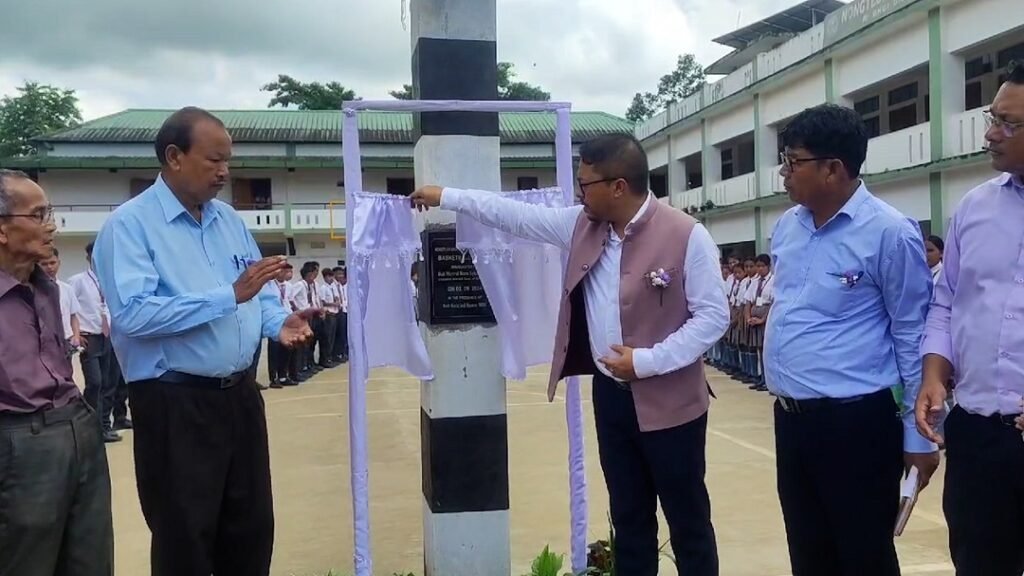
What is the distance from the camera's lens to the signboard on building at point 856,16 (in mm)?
13970

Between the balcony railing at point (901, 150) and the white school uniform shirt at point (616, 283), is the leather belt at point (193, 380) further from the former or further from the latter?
the balcony railing at point (901, 150)

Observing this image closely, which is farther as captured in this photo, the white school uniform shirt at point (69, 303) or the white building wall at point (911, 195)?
the white building wall at point (911, 195)

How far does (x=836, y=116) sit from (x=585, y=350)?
119 cm

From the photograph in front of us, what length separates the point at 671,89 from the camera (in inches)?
1671

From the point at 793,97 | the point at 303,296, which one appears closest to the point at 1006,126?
the point at 303,296

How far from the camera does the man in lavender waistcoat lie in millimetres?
2816

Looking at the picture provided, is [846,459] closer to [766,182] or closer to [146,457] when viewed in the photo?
[146,457]

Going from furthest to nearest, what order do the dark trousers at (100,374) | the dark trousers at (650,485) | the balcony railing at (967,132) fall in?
the balcony railing at (967,132) → the dark trousers at (100,374) → the dark trousers at (650,485)

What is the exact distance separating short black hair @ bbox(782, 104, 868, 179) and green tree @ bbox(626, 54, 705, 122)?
1560 inches

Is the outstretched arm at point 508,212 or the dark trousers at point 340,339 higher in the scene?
the outstretched arm at point 508,212

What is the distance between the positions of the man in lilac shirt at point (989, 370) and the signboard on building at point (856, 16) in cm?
1277

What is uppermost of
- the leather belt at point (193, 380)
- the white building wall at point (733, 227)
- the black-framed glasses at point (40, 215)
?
the white building wall at point (733, 227)

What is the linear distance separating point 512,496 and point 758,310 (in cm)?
644

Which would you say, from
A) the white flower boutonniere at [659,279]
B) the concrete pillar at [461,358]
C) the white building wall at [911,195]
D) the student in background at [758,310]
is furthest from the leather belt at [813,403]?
the white building wall at [911,195]
